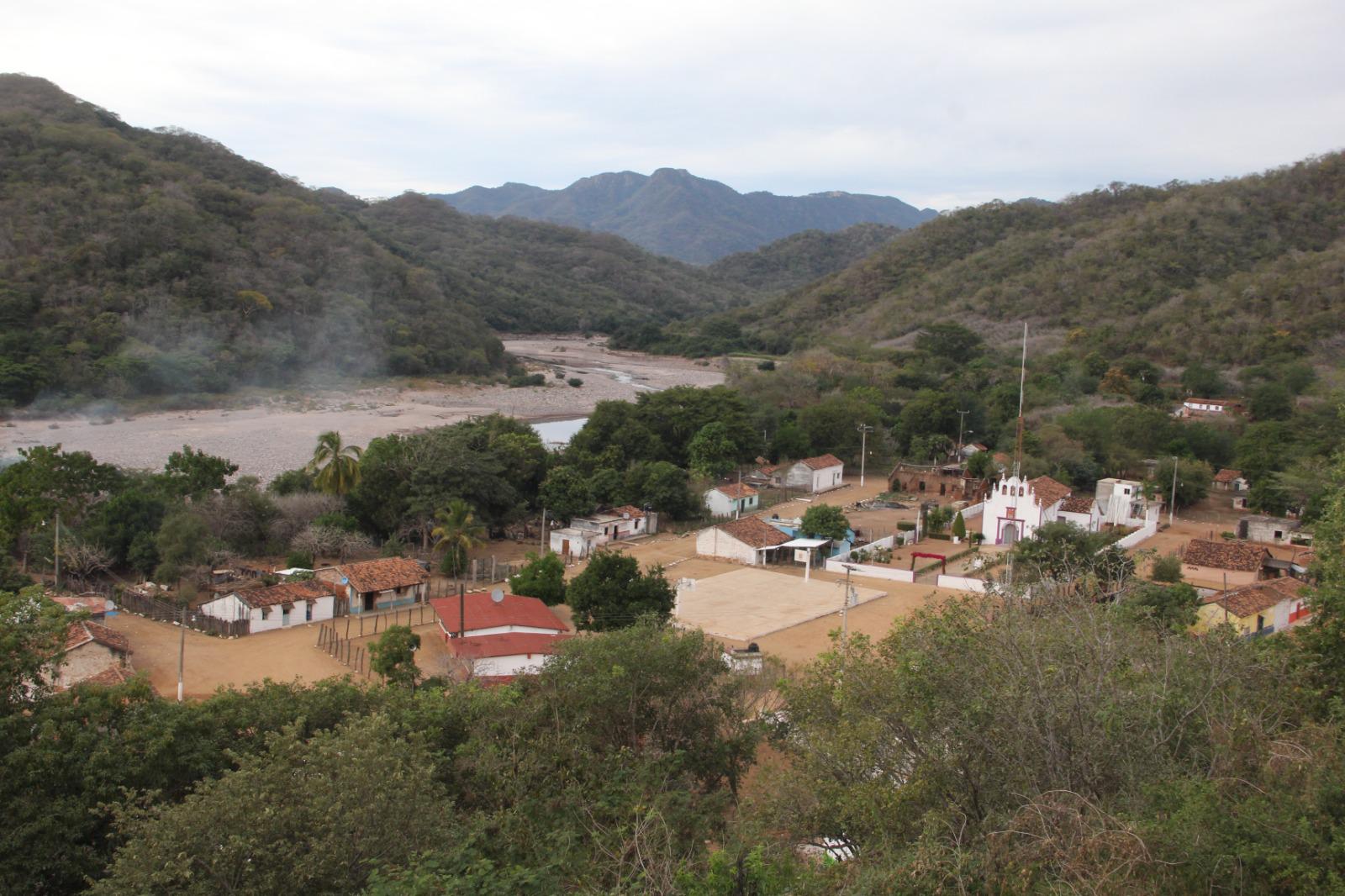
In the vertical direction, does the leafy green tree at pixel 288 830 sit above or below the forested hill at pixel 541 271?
below

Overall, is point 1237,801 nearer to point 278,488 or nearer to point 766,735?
point 766,735

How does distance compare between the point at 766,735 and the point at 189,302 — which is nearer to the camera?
the point at 766,735

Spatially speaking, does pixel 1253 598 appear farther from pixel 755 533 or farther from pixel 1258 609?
pixel 755 533

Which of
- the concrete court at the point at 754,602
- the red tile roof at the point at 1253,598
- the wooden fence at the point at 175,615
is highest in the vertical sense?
the red tile roof at the point at 1253,598

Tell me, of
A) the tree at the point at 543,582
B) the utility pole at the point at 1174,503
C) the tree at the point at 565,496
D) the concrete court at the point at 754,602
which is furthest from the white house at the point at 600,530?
the utility pole at the point at 1174,503

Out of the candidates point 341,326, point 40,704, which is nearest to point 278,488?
point 40,704

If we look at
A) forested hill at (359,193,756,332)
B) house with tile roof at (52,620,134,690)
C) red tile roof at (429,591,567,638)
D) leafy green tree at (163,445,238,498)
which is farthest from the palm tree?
forested hill at (359,193,756,332)

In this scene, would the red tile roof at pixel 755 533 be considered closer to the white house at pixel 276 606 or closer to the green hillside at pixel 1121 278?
the white house at pixel 276 606
